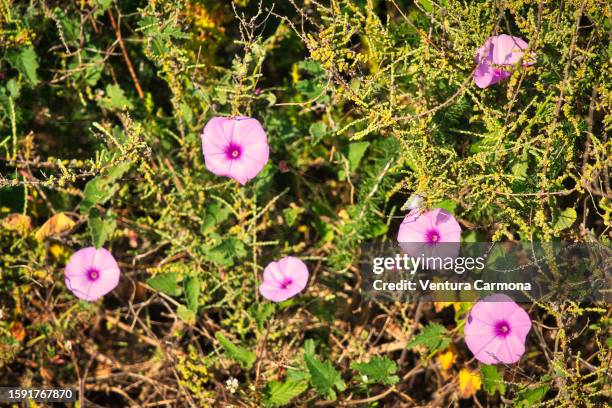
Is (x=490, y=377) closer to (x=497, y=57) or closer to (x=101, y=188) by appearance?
(x=497, y=57)

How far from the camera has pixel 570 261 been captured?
1.65 metres

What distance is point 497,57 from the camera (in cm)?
150

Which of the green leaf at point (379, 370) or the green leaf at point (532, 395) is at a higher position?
the green leaf at point (379, 370)

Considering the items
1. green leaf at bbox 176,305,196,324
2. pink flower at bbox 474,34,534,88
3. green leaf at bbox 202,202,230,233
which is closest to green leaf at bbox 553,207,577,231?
pink flower at bbox 474,34,534,88

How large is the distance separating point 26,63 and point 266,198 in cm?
79

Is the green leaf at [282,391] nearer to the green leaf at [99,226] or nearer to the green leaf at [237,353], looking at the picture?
the green leaf at [237,353]

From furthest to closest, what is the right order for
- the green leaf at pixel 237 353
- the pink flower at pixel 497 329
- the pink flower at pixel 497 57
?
the green leaf at pixel 237 353, the pink flower at pixel 497 329, the pink flower at pixel 497 57

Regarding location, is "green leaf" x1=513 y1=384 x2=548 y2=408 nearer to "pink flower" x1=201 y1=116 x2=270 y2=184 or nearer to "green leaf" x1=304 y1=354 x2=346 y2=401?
"green leaf" x1=304 y1=354 x2=346 y2=401

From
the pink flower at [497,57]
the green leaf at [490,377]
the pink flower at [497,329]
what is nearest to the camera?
the pink flower at [497,57]

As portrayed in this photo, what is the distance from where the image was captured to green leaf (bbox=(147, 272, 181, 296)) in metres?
1.88

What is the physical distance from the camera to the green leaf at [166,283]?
1882mm

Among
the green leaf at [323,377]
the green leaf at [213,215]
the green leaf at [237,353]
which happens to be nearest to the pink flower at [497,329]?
the green leaf at [323,377]

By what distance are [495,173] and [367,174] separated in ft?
2.00

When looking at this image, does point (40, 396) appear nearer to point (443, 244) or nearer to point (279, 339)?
point (279, 339)
